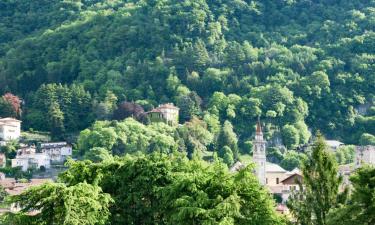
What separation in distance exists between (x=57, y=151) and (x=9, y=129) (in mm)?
7941

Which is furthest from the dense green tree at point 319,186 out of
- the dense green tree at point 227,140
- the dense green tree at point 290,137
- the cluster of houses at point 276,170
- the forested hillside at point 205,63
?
the dense green tree at point 290,137

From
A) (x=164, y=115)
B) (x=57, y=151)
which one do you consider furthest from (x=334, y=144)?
(x=57, y=151)

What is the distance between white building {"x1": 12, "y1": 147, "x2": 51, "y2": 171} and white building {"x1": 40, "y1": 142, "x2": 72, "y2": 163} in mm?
2238

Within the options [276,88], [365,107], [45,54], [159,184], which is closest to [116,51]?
[45,54]

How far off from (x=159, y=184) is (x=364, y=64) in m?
98.0

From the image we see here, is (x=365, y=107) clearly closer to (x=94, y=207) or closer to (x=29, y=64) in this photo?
(x=29, y=64)

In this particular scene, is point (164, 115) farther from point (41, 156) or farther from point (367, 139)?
point (367, 139)

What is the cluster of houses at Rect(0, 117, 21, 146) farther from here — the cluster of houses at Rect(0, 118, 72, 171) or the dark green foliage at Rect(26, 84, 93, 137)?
the dark green foliage at Rect(26, 84, 93, 137)

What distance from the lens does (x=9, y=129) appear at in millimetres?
104812

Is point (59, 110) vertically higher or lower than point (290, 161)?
higher

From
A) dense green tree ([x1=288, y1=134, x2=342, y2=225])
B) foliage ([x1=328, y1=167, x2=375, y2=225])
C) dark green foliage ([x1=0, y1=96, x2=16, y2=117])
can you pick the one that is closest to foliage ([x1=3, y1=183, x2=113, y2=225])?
dense green tree ([x1=288, y1=134, x2=342, y2=225])

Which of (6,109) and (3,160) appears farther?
(6,109)

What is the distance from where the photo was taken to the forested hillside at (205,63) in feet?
388

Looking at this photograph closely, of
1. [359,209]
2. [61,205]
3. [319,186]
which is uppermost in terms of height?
[359,209]
